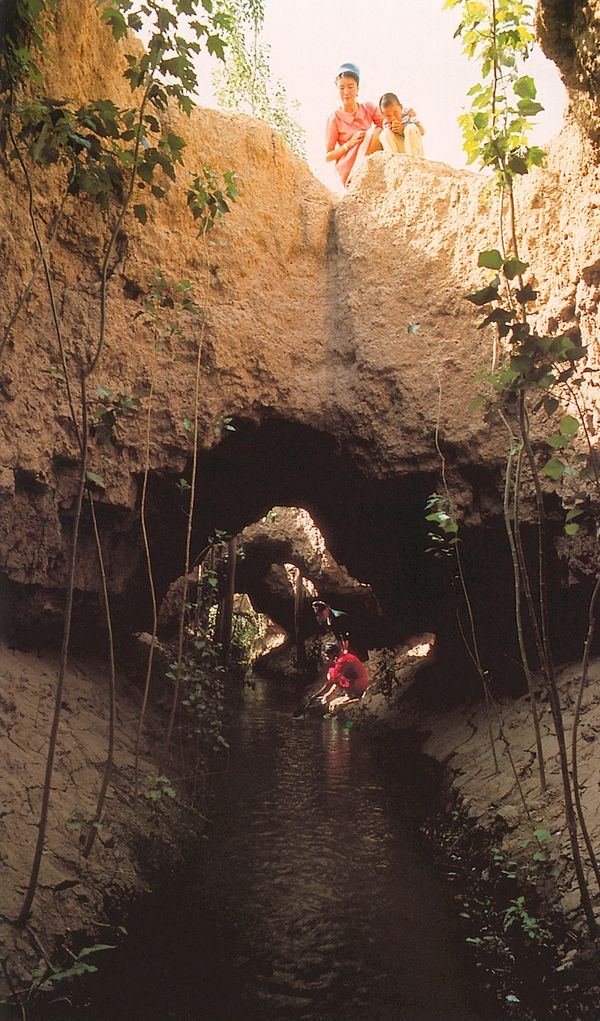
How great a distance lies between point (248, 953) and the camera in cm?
324

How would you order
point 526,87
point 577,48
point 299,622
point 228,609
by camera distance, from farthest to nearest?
point 299,622 → point 228,609 → point 577,48 → point 526,87

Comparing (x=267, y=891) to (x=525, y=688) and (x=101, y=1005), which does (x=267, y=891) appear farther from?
(x=525, y=688)

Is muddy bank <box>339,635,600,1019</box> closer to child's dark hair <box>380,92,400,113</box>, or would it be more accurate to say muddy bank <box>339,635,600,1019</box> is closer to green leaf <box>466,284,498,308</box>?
green leaf <box>466,284,498,308</box>

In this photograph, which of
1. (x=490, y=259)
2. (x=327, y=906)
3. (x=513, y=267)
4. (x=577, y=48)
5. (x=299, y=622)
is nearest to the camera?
(x=490, y=259)

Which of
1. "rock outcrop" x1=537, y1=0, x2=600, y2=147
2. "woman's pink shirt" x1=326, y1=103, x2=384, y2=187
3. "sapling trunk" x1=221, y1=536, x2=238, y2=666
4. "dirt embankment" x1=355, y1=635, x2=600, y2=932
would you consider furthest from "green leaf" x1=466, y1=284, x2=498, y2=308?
"sapling trunk" x1=221, y1=536, x2=238, y2=666

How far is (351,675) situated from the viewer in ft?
33.5

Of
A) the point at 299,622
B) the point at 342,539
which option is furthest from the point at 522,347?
the point at 299,622

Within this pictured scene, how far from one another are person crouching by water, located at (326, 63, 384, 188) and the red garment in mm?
6728

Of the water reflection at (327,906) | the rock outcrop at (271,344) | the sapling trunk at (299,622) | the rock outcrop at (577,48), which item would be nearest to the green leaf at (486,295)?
the rock outcrop at (577,48)

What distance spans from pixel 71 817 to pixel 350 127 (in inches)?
298

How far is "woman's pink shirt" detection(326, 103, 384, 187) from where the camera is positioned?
752 centimetres

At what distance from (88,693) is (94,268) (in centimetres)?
329

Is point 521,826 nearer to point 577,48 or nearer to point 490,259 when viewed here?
point 490,259

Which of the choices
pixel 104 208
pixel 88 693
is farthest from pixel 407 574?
pixel 104 208
